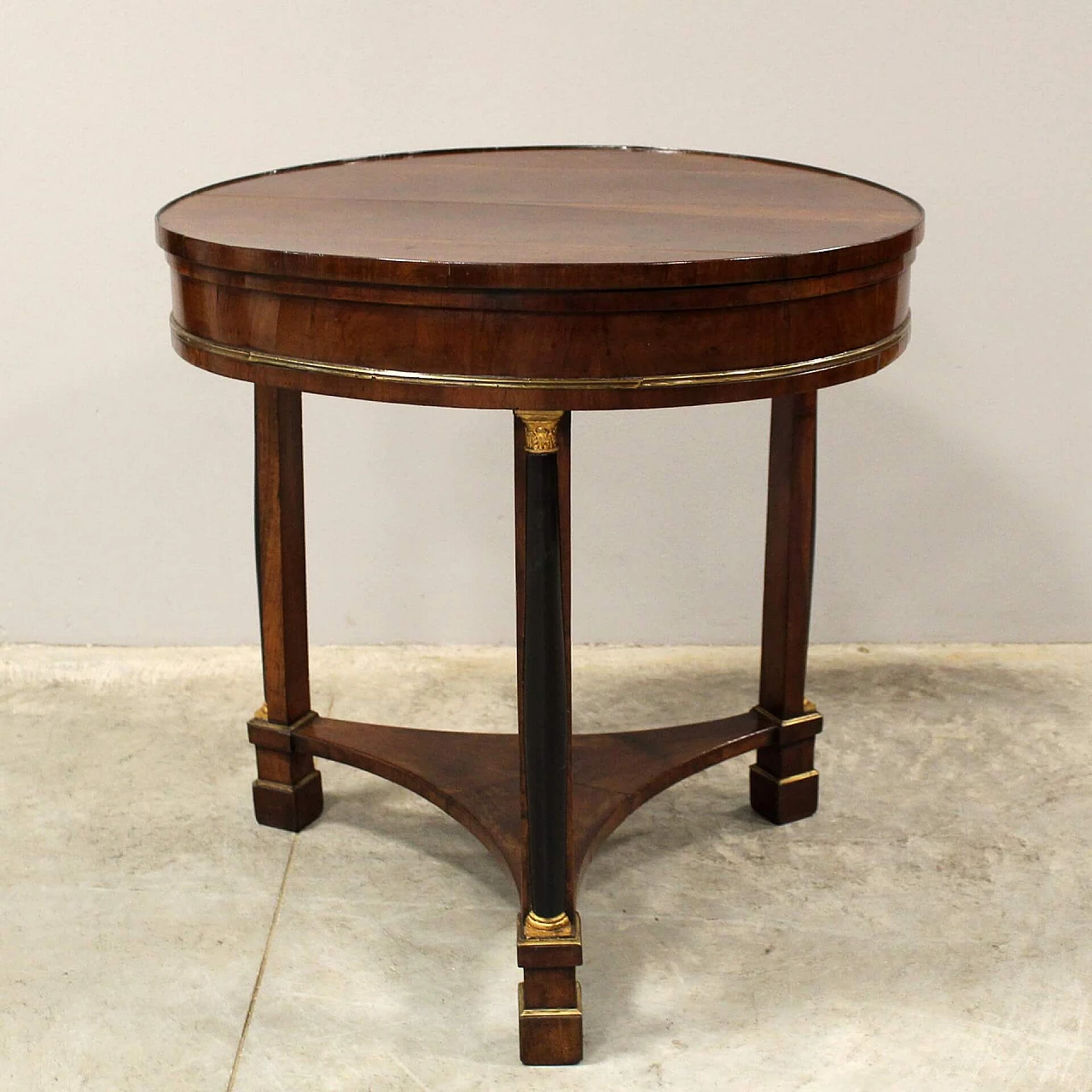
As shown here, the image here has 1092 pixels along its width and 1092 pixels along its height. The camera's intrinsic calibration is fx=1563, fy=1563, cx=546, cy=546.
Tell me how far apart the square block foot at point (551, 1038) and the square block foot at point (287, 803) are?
70cm

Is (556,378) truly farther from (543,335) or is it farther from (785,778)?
(785,778)

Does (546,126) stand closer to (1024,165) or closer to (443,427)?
(443,427)

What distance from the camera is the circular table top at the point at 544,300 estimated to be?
5.45 feet

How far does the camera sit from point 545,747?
1.93 metres

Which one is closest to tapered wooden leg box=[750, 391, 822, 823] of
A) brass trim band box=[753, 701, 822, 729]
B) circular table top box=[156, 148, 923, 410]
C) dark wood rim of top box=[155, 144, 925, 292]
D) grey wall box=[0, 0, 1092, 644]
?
brass trim band box=[753, 701, 822, 729]

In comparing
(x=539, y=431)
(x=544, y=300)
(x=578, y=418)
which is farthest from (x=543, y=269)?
(x=578, y=418)

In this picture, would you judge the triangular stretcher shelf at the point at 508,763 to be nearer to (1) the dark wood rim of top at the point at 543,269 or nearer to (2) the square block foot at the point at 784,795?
(2) the square block foot at the point at 784,795

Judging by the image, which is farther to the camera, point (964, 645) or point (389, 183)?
point (964, 645)

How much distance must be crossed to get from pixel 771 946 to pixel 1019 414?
1428mm

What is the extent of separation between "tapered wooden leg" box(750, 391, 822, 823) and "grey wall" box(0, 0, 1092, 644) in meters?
0.73

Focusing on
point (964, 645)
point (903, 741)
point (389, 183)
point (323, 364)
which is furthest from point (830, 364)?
point (964, 645)

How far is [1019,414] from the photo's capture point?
3193mm

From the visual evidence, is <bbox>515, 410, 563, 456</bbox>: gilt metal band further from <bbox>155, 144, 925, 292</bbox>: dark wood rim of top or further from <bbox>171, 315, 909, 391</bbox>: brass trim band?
<bbox>155, 144, 925, 292</bbox>: dark wood rim of top

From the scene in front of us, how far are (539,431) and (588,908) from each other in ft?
2.90
